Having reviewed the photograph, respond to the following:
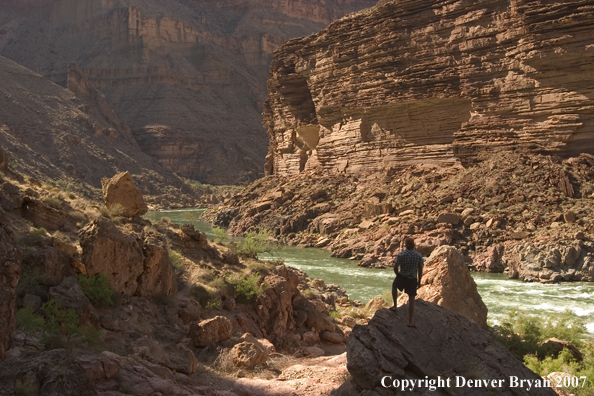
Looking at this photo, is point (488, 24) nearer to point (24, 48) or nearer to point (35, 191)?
point (35, 191)

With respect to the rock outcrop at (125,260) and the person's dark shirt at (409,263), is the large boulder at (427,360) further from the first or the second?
the rock outcrop at (125,260)

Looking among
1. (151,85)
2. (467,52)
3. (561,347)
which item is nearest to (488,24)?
(467,52)

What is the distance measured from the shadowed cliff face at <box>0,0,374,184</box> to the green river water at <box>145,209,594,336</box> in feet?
219

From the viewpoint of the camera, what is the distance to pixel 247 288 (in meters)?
13.3

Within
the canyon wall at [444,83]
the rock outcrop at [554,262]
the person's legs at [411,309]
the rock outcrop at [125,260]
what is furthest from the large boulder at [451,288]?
the canyon wall at [444,83]

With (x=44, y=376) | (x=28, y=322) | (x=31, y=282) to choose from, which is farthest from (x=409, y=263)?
(x=31, y=282)

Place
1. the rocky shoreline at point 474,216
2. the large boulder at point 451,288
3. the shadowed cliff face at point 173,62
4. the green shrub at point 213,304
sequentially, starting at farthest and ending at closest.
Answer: the shadowed cliff face at point 173,62, the rocky shoreline at point 474,216, the large boulder at point 451,288, the green shrub at point 213,304

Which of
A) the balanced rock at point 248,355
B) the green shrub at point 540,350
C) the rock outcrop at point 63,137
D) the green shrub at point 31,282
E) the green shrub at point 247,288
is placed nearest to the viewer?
the green shrub at point 31,282

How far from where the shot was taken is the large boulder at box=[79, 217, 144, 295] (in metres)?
10.6

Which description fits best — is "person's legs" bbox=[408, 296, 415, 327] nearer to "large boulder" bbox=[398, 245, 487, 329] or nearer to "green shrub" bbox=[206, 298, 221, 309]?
"large boulder" bbox=[398, 245, 487, 329]

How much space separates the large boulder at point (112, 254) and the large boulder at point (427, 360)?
522 cm

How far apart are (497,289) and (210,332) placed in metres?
14.9

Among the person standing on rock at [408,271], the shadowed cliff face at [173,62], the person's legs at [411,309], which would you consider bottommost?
the person's legs at [411,309]

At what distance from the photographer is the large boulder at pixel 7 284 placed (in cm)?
657
